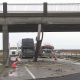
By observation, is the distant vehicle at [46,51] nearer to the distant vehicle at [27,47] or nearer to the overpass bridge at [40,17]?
the distant vehicle at [27,47]

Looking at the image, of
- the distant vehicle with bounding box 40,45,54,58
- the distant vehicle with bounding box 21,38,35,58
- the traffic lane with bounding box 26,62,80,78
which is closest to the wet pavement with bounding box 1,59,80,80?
the traffic lane with bounding box 26,62,80,78

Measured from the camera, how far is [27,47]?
68062mm

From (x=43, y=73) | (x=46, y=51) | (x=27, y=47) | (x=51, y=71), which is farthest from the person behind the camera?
(x=46, y=51)

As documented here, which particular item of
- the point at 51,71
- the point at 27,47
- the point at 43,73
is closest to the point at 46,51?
the point at 27,47

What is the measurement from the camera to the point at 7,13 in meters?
46.8

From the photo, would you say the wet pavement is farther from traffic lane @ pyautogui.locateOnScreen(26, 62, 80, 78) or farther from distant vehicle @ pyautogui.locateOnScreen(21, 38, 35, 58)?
distant vehicle @ pyautogui.locateOnScreen(21, 38, 35, 58)

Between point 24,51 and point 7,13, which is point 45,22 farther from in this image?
point 24,51

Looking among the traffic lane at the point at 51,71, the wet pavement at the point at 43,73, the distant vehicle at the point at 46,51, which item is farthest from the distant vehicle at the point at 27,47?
the wet pavement at the point at 43,73

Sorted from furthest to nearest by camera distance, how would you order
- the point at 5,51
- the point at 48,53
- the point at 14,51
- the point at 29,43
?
1. the point at 14,51
2. the point at 48,53
3. the point at 29,43
4. the point at 5,51

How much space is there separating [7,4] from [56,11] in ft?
21.6

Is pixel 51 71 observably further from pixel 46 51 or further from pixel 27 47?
pixel 46 51

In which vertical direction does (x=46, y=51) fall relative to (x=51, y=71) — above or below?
below

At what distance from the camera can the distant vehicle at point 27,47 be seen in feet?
222

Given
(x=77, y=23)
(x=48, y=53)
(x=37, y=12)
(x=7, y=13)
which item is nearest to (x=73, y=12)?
(x=77, y=23)
